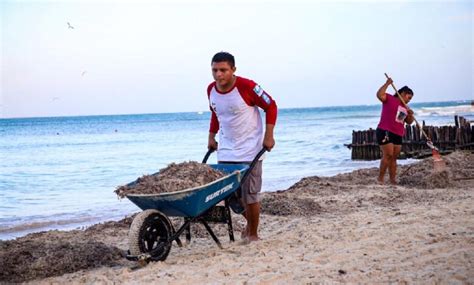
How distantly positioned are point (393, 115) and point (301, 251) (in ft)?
14.3

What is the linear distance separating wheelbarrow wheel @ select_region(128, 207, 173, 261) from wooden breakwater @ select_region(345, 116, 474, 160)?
9.65 m

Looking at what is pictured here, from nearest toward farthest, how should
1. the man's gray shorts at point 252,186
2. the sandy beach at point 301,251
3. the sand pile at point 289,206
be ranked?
1. the sandy beach at point 301,251
2. the man's gray shorts at point 252,186
3. the sand pile at point 289,206

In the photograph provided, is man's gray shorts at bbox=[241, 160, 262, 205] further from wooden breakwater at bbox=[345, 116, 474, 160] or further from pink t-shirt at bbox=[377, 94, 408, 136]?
wooden breakwater at bbox=[345, 116, 474, 160]

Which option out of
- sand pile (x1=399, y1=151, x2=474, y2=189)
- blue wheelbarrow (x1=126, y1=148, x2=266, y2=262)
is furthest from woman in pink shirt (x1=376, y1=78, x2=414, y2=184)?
blue wheelbarrow (x1=126, y1=148, x2=266, y2=262)

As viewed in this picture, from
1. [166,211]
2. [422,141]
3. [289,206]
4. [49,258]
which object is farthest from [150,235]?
[422,141]

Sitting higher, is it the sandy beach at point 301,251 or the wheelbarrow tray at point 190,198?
the wheelbarrow tray at point 190,198

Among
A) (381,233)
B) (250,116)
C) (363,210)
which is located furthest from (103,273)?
(363,210)

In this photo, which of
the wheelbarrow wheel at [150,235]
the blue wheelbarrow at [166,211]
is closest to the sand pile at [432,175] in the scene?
the blue wheelbarrow at [166,211]

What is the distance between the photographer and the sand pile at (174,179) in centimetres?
443

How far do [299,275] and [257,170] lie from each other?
4.58ft

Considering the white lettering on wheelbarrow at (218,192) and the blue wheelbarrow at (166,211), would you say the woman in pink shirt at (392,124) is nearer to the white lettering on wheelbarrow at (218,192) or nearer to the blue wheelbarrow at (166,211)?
the blue wheelbarrow at (166,211)

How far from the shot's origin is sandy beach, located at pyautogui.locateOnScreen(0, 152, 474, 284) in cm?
378

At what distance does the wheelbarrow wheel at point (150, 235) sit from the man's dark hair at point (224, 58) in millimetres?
1336

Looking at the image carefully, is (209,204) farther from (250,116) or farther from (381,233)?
(381,233)
